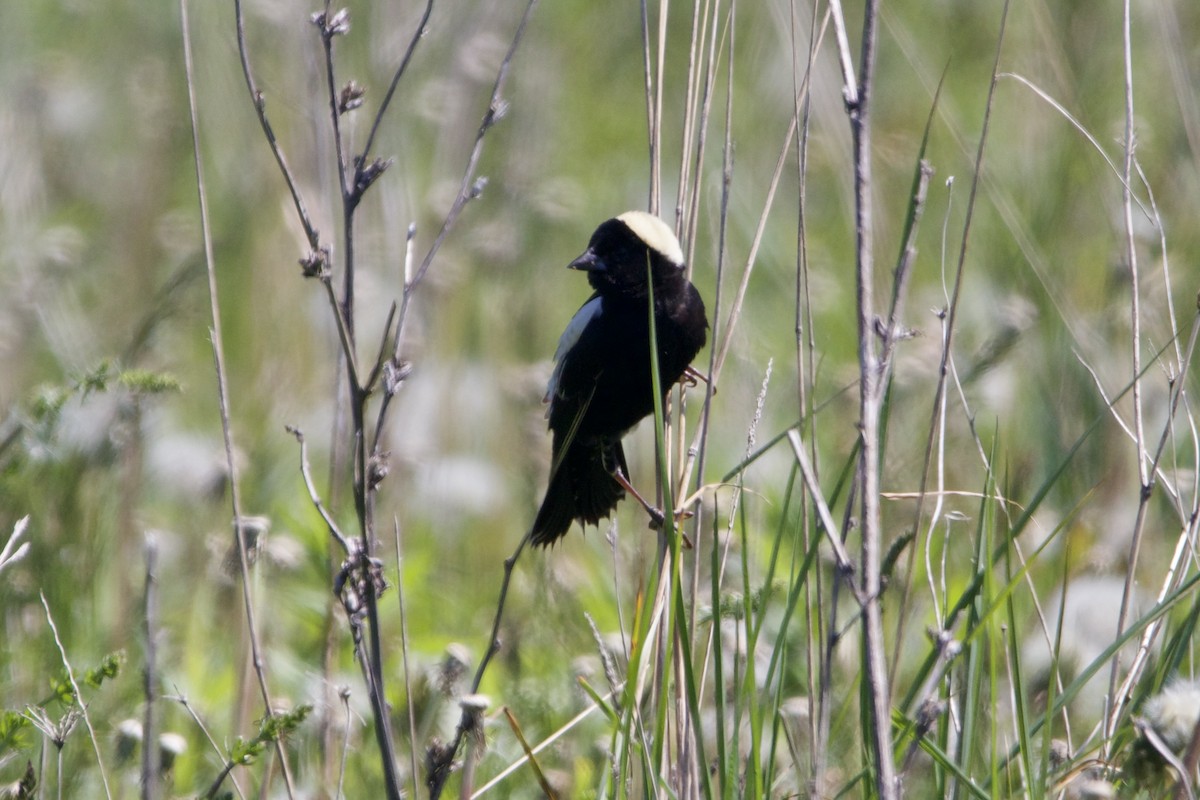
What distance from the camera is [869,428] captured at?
1660mm

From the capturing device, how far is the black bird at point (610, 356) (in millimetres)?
3125

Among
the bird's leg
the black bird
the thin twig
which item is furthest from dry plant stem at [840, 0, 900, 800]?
the black bird

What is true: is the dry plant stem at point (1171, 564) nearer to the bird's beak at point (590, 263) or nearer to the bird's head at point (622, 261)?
the bird's head at point (622, 261)

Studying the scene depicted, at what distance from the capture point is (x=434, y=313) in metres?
5.09

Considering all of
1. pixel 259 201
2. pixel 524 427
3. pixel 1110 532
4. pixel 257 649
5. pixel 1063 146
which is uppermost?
pixel 259 201

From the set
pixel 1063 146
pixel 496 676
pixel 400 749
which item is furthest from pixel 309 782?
pixel 1063 146

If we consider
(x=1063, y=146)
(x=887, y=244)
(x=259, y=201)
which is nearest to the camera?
(x=887, y=244)

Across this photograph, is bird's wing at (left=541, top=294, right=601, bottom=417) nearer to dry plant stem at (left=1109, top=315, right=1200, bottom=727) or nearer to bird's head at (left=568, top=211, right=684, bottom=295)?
bird's head at (left=568, top=211, right=684, bottom=295)

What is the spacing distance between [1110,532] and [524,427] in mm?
1720

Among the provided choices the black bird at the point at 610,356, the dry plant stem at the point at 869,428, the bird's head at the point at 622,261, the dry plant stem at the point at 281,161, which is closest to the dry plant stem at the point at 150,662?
the dry plant stem at the point at 281,161

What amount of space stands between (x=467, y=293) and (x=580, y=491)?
195 centimetres

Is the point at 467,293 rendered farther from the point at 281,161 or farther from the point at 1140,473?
the point at 281,161

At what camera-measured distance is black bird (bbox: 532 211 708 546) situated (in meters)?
3.12

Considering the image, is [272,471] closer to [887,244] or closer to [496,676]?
[496,676]
